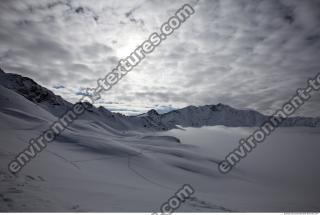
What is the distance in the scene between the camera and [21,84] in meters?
164

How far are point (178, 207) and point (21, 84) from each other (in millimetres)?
197456

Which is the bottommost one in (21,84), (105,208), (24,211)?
(24,211)

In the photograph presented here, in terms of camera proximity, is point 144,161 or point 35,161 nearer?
point 35,161

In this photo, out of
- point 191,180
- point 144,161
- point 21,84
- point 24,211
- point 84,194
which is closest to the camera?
point 24,211

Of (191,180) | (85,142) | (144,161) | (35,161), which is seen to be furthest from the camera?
(85,142)

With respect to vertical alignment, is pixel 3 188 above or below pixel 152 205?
below

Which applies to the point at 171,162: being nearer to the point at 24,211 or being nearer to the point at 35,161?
the point at 35,161

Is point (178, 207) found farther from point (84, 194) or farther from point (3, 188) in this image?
point (3, 188)

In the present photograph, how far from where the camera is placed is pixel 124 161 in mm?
11242

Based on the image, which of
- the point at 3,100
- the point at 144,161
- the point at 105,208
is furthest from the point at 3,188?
the point at 3,100

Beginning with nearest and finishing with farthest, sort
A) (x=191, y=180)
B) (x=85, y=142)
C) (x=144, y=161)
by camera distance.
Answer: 1. (x=191, y=180)
2. (x=144, y=161)
3. (x=85, y=142)

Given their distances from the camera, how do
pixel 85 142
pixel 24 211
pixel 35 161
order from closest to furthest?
1. pixel 24 211
2. pixel 35 161
3. pixel 85 142

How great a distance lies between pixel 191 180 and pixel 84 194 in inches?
267

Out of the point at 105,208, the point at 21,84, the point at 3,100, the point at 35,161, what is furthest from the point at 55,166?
the point at 21,84
